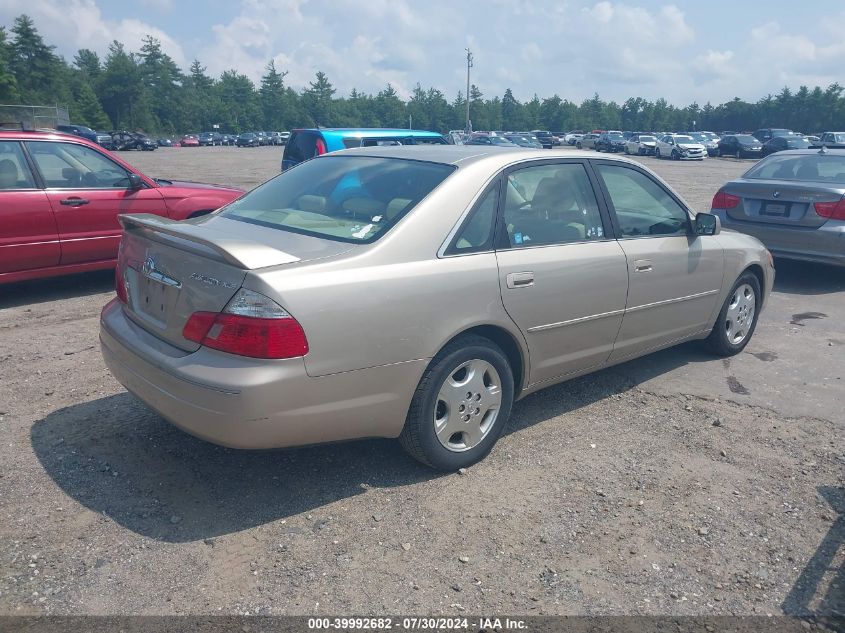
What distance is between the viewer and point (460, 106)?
351 feet

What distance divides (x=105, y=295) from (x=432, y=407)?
4977 millimetres

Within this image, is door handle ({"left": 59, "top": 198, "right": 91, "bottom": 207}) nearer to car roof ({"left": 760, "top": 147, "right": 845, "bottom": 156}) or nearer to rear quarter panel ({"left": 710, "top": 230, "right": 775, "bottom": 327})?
rear quarter panel ({"left": 710, "top": 230, "right": 775, "bottom": 327})

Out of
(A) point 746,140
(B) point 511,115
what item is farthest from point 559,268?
(B) point 511,115

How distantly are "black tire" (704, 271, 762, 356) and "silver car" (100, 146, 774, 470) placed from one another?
0.78m

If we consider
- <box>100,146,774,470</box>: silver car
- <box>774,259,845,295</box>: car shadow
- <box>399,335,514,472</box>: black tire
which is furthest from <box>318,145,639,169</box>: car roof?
<box>774,259,845,295</box>: car shadow

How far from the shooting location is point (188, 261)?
3307mm

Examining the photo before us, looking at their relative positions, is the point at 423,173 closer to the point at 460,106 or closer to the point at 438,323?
the point at 438,323

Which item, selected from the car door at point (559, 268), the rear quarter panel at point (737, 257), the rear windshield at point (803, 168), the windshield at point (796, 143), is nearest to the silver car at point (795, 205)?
the rear windshield at point (803, 168)

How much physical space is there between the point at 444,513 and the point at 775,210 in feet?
21.6

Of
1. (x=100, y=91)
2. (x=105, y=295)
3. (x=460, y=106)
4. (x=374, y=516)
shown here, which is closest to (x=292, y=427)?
(x=374, y=516)

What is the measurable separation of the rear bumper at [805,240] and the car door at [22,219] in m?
7.55

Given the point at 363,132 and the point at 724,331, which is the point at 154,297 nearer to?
the point at 724,331

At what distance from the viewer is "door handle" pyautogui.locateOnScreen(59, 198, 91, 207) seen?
6875 millimetres

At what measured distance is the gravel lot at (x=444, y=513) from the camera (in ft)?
9.27
